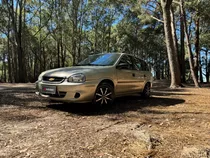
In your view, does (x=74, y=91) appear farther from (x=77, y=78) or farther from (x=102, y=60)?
(x=102, y=60)

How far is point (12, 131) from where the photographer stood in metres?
3.54

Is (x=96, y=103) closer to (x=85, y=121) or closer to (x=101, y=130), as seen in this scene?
(x=85, y=121)

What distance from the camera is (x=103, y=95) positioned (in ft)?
17.8

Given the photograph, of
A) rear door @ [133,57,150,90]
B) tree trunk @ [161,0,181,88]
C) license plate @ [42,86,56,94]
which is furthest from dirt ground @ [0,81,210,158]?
tree trunk @ [161,0,181,88]

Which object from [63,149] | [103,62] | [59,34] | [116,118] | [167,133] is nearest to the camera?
[63,149]

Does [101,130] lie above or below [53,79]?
below

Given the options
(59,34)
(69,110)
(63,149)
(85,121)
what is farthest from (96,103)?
(59,34)

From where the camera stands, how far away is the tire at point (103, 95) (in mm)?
5262

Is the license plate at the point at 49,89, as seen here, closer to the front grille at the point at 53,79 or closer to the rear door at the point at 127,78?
the front grille at the point at 53,79

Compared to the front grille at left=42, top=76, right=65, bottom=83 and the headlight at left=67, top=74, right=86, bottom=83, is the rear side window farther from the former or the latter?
the front grille at left=42, top=76, right=65, bottom=83

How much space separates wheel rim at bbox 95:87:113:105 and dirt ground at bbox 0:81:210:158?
0.21 m

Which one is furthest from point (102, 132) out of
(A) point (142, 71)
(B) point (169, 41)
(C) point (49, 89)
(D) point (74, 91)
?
(B) point (169, 41)

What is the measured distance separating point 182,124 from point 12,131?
3.17 m

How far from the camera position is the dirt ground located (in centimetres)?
276
